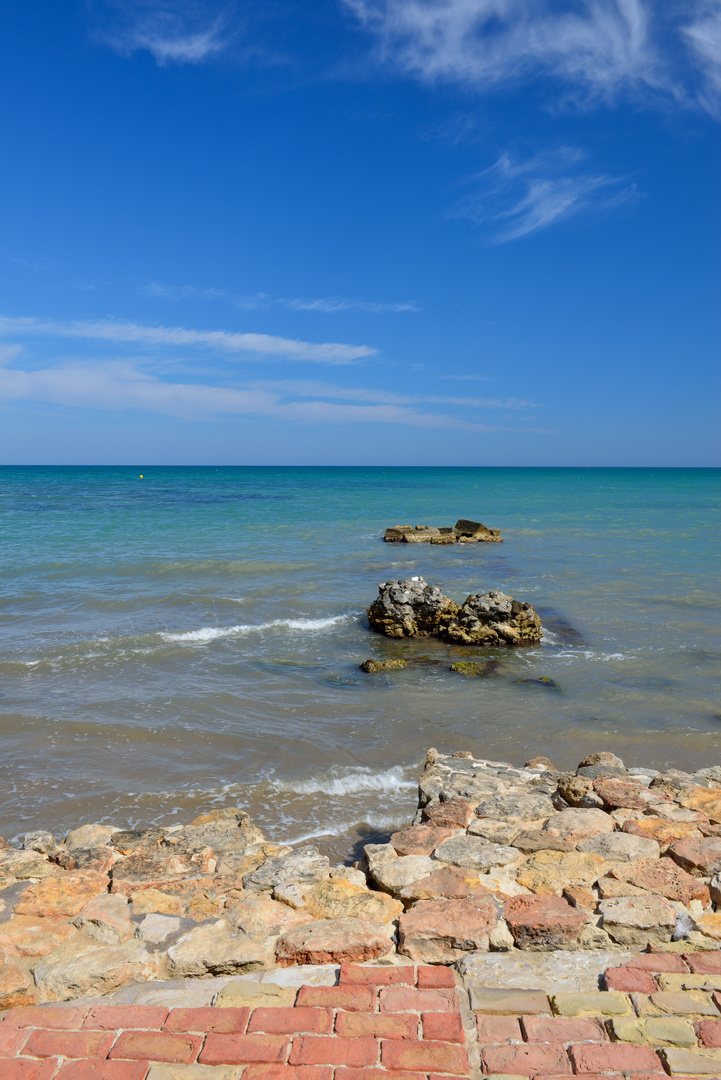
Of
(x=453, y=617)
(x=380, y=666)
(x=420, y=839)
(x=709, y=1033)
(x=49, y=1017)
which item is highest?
(x=709, y=1033)

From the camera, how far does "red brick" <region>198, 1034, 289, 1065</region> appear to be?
279 cm

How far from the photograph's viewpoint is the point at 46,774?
7.33 m

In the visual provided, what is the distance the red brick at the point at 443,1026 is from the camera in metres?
2.88

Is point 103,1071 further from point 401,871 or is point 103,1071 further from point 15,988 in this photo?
point 401,871

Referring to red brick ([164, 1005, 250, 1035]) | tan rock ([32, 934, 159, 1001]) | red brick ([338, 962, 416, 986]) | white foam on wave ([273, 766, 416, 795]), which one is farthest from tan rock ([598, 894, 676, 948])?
white foam on wave ([273, 766, 416, 795])

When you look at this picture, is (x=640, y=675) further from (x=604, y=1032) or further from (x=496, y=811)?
(x=604, y=1032)

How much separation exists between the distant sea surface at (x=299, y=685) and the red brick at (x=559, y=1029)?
3149mm

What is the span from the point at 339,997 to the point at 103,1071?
3.49 ft

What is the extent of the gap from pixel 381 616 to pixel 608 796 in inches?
326

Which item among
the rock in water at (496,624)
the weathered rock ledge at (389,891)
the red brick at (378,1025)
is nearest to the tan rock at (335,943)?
the weathered rock ledge at (389,891)

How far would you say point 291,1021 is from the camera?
2986 mm

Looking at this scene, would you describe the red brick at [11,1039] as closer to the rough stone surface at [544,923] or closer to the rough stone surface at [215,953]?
the rough stone surface at [215,953]

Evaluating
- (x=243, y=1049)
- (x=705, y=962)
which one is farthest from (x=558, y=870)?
(x=243, y=1049)

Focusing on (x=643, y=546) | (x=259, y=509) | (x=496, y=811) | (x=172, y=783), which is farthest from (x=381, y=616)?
(x=259, y=509)
